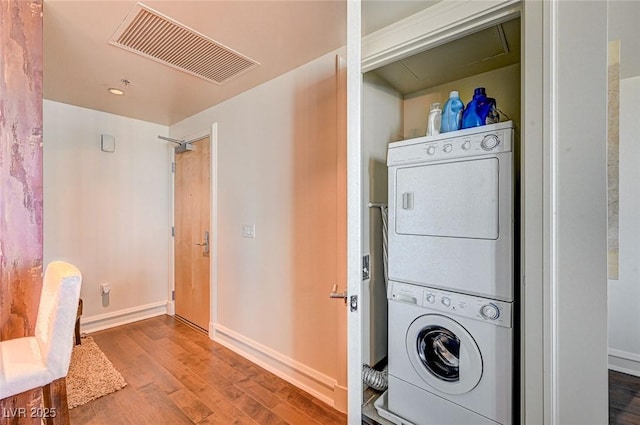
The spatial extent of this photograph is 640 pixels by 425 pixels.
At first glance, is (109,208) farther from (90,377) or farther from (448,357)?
(448,357)

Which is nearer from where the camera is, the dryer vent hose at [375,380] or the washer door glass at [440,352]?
the washer door glass at [440,352]

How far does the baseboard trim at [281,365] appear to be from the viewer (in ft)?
6.42

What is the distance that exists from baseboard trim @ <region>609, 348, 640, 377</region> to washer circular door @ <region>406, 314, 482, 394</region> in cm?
46

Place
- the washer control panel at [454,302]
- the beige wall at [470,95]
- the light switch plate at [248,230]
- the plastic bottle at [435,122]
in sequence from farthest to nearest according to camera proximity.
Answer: the light switch plate at [248,230], the beige wall at [470,95], the plastic bottle at [435,122], the washer control panel at [454,302]

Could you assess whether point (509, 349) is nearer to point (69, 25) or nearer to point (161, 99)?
point (69, 25)

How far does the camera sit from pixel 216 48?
1902 millimetres

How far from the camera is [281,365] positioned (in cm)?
225

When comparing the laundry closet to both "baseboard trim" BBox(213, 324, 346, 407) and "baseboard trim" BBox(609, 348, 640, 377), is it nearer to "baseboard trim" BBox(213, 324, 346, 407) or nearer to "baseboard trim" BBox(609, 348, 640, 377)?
"baseboard trim" BBox(213, 324, 346, 407)

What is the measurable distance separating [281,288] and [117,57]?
197 centimetres

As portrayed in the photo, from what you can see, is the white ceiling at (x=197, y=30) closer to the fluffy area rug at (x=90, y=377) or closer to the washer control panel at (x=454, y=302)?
the washer control panel at (x=454, y=302)

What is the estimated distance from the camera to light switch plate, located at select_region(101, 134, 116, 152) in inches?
124

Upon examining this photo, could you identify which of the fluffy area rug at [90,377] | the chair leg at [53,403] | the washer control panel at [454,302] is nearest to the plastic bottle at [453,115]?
the washer control panel at [454,302]

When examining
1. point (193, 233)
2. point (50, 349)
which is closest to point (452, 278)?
point (50, 349)

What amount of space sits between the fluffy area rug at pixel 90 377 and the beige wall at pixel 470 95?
2.76 metres
